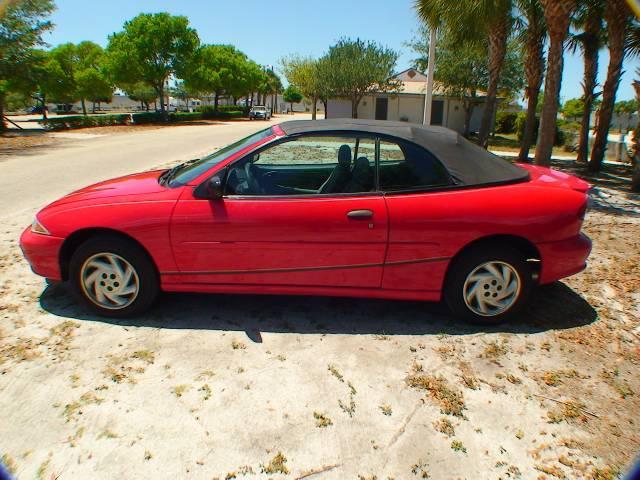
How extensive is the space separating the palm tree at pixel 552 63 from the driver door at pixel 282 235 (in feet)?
24.6

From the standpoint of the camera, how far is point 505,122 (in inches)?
1372

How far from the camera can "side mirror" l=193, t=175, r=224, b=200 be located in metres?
3.37

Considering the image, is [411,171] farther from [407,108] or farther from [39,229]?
[407,108]

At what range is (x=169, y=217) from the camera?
11.2ft

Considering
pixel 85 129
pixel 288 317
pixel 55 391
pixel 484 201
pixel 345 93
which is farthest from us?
pixel 345 93

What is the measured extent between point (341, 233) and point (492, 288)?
127cm

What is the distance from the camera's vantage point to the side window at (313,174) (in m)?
3.54

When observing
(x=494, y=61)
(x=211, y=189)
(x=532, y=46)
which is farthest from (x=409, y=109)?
(x=211, y=189)

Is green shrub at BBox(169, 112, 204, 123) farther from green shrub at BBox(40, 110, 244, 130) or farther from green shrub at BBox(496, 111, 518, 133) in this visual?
green shrub at BBox(496, 111, 518, 133)

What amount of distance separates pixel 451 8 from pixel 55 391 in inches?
465

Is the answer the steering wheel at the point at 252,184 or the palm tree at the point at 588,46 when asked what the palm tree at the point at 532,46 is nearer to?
the palm tree at the point at 588,46

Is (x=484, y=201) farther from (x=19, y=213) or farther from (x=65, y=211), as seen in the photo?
(x=19, y=213)

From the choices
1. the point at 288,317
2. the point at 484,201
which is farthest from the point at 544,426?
the point at 288,317

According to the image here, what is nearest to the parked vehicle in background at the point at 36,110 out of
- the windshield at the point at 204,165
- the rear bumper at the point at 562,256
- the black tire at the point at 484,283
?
the windshield at the point at 204,165
